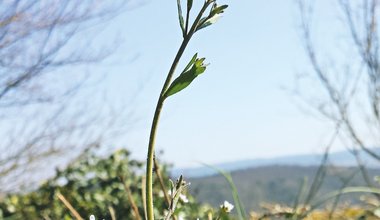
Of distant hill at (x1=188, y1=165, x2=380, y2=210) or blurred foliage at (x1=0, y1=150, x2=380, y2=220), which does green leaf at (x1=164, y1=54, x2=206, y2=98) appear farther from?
distant hill at (x1=188, y1=165, x2=380, y2=210)

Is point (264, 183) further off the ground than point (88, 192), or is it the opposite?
point (88, 192)

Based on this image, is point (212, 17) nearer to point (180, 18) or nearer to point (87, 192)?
point (180, 18)

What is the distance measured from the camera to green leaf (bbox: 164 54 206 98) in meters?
0.67

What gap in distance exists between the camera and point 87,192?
466cm

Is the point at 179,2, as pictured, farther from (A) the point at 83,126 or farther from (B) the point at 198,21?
(A) the point at 83,126

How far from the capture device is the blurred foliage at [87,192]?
4512 mm

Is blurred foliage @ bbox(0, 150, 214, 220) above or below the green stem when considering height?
below

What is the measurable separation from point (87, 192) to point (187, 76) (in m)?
4.13

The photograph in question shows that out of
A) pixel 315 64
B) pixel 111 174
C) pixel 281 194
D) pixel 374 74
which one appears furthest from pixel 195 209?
pixel 281 194

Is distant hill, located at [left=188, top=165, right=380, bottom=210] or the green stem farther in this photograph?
distant hill, located at [left=188, top=165, right=380, bottom=210]

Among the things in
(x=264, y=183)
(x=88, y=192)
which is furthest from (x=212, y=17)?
(x=264, y=183)

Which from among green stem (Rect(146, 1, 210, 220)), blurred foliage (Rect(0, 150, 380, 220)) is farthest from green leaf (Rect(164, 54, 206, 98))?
blurred foliage (Rect(0, 150, 380, 220))

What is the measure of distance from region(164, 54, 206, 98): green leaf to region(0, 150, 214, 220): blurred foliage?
3797 mm

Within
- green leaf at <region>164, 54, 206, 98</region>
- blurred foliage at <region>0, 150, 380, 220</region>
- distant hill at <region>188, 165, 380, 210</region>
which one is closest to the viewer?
green leaf at <region>164, 54, 206, 98</region>
